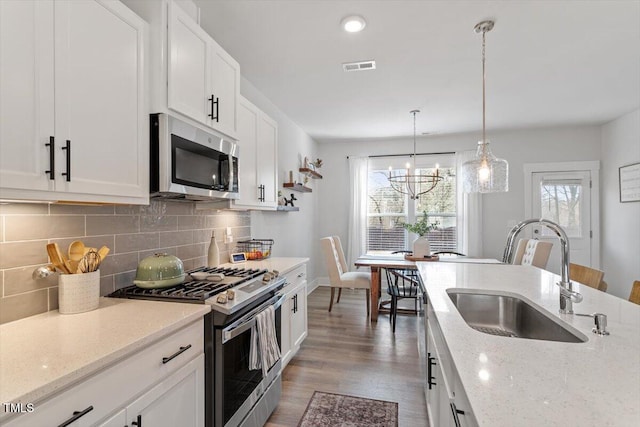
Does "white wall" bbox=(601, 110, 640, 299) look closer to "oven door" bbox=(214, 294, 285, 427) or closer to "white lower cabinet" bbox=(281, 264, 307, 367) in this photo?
"white lower cabinet" bbox=(281, 264, 307, 367)

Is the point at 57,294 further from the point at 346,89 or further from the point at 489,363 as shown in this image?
the point at 346,89

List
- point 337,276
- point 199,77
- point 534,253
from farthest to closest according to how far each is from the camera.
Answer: point 337,276 < point 534,253 < point 199,77

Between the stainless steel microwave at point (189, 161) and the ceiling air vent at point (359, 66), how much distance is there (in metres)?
1.38

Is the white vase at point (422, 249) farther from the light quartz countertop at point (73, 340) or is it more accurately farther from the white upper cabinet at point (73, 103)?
the white upper cabinet at point (73, 103)

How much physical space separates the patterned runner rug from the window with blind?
359 centimetres

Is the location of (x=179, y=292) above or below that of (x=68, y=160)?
below

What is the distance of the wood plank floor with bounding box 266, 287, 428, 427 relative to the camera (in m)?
2.23

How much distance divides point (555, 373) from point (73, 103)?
1.76 meters

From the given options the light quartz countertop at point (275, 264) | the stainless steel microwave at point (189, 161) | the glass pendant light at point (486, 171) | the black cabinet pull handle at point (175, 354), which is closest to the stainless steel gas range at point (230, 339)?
the black cabinet pull handle at point (175, 354)

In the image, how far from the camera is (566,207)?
502cm

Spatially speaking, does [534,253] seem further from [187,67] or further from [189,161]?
[187,67]

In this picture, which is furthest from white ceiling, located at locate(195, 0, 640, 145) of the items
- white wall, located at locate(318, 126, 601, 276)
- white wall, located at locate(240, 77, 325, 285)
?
white wall, located at locate(318, 126, 601, 276)

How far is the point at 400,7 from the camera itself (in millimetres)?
2127

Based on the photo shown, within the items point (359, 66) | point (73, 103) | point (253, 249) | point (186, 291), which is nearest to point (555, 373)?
point (186, 291)
